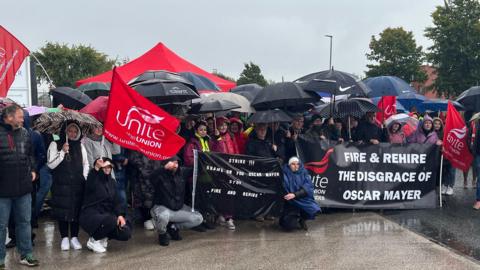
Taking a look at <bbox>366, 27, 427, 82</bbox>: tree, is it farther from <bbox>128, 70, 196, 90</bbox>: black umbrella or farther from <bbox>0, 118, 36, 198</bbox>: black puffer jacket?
<bbox>0, 118, 36, 198</bbox>: black puffer jacket

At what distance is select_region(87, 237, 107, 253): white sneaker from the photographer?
6.37 m

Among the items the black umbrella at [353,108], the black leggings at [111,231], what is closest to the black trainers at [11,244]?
the black leggings at [111,231]

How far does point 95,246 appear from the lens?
639 cm

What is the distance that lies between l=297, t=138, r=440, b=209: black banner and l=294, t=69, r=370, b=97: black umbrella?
2.90 feet

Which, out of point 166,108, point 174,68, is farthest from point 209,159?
point 174,68

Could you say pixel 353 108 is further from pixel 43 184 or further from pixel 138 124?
pixel 43 184

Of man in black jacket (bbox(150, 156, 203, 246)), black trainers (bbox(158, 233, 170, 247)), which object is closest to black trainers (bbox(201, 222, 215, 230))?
man in black jacket (bbox(150, 156, 203, 246))

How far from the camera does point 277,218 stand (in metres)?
8.23

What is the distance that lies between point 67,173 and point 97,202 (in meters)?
0.52

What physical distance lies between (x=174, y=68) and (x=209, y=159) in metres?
6.26

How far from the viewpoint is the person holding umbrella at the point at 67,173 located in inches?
250

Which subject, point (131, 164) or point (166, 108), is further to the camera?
point (166, 108)

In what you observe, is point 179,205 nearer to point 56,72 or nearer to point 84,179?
point 84,179

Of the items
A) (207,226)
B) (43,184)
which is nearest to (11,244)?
(43,184)
